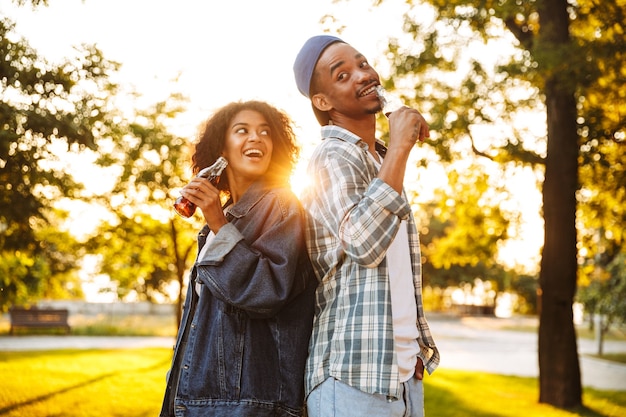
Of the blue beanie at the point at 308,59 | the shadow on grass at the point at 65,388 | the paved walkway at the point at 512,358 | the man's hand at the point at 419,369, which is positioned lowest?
the shadow on grass at the point at 65,388

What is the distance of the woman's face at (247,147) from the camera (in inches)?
108

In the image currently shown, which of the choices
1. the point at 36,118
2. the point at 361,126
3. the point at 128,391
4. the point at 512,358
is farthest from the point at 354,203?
the point at 512,358

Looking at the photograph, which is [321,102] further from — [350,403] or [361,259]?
[350,403]

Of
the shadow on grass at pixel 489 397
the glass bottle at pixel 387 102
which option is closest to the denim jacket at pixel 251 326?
the glass bottle at pixel 387 102

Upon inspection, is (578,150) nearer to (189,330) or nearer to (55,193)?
(55,193)

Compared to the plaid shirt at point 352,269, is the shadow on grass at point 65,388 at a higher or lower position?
lower

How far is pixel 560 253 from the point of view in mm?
10703

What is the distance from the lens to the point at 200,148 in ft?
9.78

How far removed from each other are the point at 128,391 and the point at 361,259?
910 centimetres

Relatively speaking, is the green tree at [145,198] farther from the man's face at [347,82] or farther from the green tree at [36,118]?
the man's face at [347,82]

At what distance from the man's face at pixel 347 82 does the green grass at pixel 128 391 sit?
22.5 feet

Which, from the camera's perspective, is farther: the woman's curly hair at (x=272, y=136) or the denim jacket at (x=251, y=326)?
the woman's curly hair at (x=272, y=136)

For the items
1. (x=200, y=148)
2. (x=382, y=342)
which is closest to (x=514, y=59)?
(x=200, y=148)

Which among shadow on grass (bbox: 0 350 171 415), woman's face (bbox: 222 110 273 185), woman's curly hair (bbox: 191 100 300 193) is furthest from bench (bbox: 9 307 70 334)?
woman's face (bbox: 222 110 273 185)
